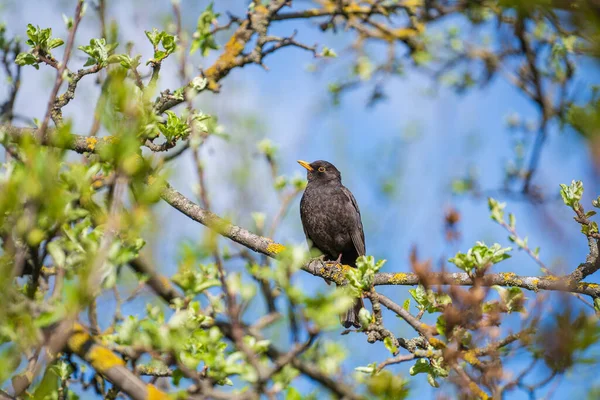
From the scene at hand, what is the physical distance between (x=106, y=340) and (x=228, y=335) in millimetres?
579

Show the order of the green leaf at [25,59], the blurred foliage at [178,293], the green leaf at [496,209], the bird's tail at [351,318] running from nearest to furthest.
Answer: the blurred foliage at [178,293] → the green leaf at [25,59] → the green leaf at [496,209] → the bird's tail at [351,318]

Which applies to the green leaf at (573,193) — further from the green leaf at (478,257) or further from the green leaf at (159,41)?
the green leaf at (159,41)

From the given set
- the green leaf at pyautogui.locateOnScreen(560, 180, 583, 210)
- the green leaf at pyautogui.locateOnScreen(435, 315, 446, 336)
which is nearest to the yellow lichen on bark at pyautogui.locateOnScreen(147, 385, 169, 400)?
the green leaf at pyautogui.locateOnScreen(435, 315, 446, 336)

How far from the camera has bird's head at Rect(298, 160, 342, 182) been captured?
294 inches

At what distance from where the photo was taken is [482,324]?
2695mm

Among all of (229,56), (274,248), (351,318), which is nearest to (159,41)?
(229,56)

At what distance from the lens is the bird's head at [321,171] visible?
294 inches

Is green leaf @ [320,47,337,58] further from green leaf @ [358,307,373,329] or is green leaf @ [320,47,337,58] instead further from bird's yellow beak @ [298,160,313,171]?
green leaf @ [358,307,373,329]

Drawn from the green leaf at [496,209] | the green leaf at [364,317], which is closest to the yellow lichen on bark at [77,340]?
the green leaf at [364,317]

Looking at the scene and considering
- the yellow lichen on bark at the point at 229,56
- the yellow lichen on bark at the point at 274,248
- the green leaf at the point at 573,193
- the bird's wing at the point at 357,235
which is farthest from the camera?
the bird's wing at the point at 357,235

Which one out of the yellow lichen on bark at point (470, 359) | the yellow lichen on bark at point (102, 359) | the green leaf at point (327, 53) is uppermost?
the green leaf at point (327, 53)

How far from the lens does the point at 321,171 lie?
753cm

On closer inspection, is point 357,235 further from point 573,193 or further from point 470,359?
point 470,359

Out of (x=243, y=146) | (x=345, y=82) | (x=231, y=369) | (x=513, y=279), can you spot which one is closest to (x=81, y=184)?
(x=231, y=369)
